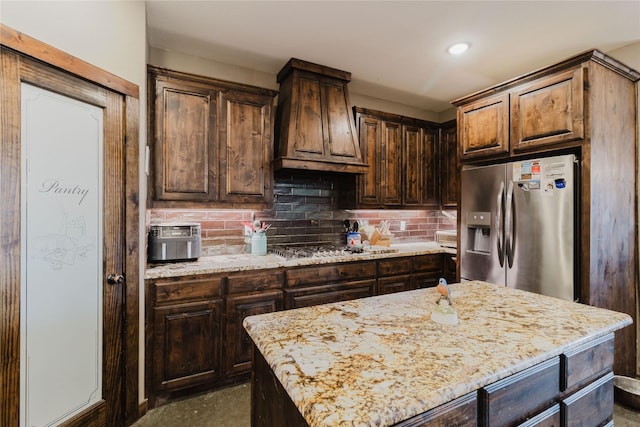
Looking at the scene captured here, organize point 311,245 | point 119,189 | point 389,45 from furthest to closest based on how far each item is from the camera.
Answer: point 311,245
point 389,45
point 119,189

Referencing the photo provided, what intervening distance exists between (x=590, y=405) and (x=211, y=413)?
Answer: 2.11 meters

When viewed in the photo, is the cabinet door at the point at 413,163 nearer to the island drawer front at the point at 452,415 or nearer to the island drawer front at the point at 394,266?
the island drawer front at the point at 394,266

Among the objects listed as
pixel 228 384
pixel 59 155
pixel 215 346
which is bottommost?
pixel 228 384

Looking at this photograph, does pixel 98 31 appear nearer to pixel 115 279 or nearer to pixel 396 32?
pixel 115 279

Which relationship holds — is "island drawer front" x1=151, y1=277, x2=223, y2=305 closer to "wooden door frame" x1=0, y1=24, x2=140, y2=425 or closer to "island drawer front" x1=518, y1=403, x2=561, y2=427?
"wooden door frame" x1=0, y1=24, x2=140, y2=425

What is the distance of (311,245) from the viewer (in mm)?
3367

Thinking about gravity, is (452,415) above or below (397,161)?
below

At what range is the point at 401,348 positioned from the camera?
0.98 m

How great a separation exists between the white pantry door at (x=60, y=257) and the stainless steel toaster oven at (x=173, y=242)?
1.71ft

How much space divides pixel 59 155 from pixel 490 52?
323 cm

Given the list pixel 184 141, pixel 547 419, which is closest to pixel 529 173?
pixel 547 419

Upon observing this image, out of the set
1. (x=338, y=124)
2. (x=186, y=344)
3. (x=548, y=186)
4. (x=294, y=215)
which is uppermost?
(x=338, y=124)

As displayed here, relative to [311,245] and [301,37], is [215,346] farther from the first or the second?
[301,37]

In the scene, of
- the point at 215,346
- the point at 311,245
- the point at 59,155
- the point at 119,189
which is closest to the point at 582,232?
the point at 311,245
